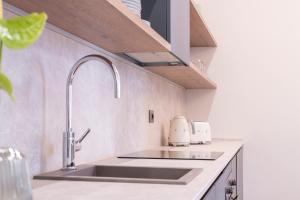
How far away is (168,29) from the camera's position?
1846 mm

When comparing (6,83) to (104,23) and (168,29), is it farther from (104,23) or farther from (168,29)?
(168,29)

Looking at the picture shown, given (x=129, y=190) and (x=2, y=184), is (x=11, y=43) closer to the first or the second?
(x=2, y=184)

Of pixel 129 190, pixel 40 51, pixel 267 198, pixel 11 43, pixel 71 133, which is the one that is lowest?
pixel 267 198

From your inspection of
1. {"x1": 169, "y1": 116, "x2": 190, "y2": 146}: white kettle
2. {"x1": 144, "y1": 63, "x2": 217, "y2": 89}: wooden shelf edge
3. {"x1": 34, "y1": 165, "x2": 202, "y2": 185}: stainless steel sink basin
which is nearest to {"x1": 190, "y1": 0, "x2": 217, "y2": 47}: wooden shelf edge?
{"x1": 144, "y1": 63, "x2": 217, "y2": 89}: wooden shelf edge

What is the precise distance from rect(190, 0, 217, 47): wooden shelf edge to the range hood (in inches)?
15.8

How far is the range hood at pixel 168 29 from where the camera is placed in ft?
6.07

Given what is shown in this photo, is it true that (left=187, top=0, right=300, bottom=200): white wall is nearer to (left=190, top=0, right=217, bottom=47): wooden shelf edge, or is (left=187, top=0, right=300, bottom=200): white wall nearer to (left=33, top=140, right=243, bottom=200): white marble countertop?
(left=190, top=0, right=217, bottom=47): wooden shelf edge

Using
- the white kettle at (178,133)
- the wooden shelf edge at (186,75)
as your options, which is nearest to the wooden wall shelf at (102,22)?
the wooden shelf edge at (186,75)

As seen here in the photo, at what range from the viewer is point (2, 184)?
640mm

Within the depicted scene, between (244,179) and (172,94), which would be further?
(244,179)

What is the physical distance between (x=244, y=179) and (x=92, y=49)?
2.28 metres

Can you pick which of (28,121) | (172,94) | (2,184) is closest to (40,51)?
(28,121)

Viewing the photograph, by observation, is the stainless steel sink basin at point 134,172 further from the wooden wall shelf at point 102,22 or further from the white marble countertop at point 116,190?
the wooden wall shelf at point 102,22

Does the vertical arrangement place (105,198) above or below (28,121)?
below
